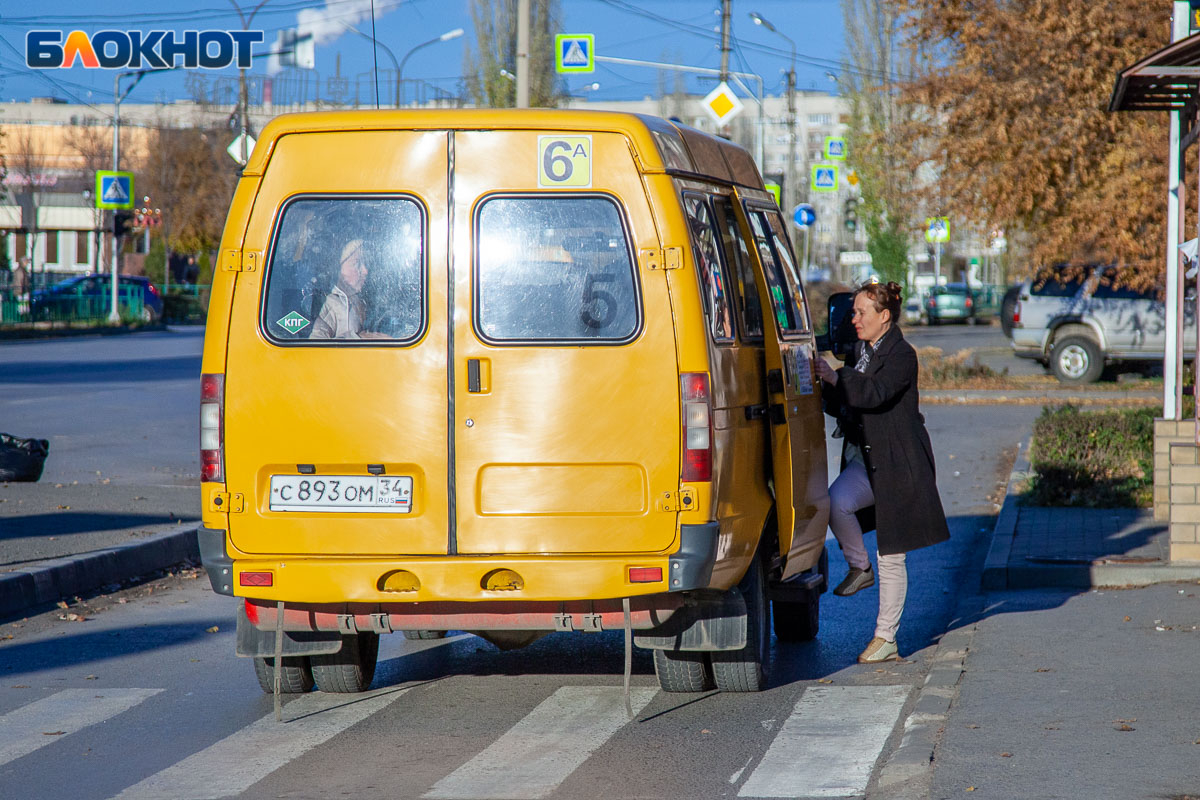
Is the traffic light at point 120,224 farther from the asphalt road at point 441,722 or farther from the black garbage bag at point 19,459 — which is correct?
the asphalt road at point 441,722

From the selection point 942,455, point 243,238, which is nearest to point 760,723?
point 243,238

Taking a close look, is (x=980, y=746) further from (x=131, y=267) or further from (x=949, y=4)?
(x=131, y=267)

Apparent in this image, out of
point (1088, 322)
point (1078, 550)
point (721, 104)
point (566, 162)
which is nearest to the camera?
point (566, 162)

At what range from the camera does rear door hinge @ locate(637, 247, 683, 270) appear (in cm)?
558

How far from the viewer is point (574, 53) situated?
2770cm

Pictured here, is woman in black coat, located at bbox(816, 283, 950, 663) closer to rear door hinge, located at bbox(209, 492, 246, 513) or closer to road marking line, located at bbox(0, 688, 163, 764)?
rear door hinge, located at bbox(209, 492, 246, 513)

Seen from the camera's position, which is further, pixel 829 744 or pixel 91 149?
pixel 91 149

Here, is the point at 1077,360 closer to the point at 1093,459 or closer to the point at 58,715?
the point at 1093,459

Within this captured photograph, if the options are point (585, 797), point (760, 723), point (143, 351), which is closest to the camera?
point (585, 797)

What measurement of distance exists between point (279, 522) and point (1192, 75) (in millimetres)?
6478

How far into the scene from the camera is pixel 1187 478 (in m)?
8.88

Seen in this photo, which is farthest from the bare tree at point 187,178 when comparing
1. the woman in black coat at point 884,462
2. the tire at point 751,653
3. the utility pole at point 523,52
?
the tire at point 751,653

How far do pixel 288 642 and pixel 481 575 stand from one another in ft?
3.27

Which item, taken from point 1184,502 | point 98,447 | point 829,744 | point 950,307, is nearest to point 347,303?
point 829,744
